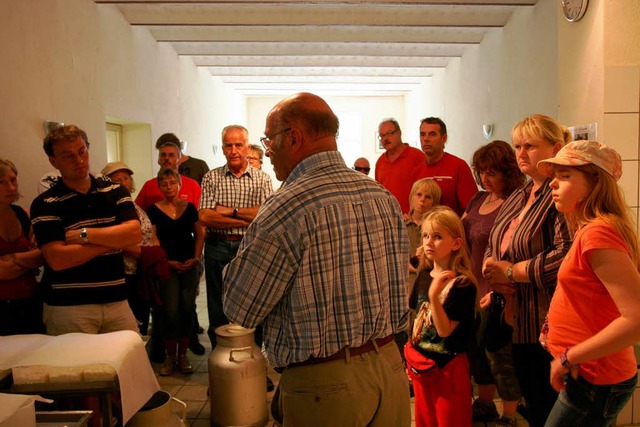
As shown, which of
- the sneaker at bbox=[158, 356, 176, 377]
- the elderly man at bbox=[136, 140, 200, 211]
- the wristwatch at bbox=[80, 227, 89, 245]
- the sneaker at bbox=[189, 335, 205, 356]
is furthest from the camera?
the sneaker at bbox=[189, 335, 205, 356]

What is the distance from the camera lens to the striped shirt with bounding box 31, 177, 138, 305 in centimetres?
208

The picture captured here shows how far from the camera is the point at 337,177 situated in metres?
1.33

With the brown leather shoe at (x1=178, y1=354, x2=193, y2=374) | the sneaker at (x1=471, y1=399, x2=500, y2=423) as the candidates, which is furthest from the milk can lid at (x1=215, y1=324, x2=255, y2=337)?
the sneaker at (x1=471, y1=399, x2=500, y2=423)

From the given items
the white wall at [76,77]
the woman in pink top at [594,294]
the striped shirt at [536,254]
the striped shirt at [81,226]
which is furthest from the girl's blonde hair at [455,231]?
the white wall at [76,77]

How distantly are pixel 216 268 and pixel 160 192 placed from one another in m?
0.92

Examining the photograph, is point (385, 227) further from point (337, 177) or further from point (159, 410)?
point (159, 410)

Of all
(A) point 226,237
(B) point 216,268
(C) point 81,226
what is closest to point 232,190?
(A) point 226,237

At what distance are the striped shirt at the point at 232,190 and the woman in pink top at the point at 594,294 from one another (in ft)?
6.40

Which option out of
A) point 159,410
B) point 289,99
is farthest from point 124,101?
point 289,99

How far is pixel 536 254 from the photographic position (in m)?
1.83

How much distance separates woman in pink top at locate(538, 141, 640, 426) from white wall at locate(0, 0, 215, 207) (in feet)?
10.4

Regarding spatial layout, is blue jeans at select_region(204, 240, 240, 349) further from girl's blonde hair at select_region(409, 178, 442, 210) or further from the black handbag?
the black handbag

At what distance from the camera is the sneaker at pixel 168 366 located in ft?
10.9

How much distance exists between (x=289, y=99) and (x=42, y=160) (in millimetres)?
2873
